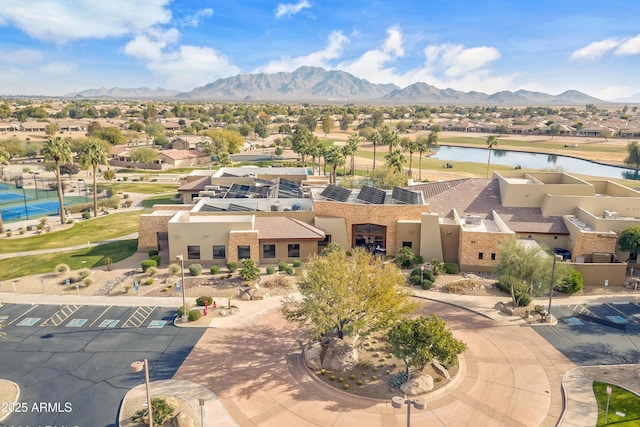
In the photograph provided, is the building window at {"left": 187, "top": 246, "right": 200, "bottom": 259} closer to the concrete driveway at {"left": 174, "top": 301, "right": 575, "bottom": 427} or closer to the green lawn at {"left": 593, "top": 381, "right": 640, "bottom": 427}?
the concrete driveway at {"left": 174, "top": 301, "right": 575, "bottom": 427}

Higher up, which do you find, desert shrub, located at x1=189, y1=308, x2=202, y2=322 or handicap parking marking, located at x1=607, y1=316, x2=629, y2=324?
desert shrub, located at x1=189, y1=308, x2=202, y2=322

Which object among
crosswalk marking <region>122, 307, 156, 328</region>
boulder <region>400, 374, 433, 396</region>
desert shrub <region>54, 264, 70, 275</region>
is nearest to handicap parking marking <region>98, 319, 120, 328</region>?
crosswalk marking <region>122, 307, 156, 328</region>

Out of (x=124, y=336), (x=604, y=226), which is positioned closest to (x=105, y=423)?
(x=124, y=336)

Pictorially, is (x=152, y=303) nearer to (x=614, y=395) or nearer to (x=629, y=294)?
(x=614, y=395)

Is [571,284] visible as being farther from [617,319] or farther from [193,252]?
[193,252]

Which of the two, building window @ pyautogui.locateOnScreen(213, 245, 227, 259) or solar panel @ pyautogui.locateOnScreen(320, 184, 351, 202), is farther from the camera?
solar panel @ pyautogui.locateOnScreen(320, 184, 351, 202)

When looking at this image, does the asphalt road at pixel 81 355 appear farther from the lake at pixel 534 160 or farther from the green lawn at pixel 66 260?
the lake at pixel 534 160
